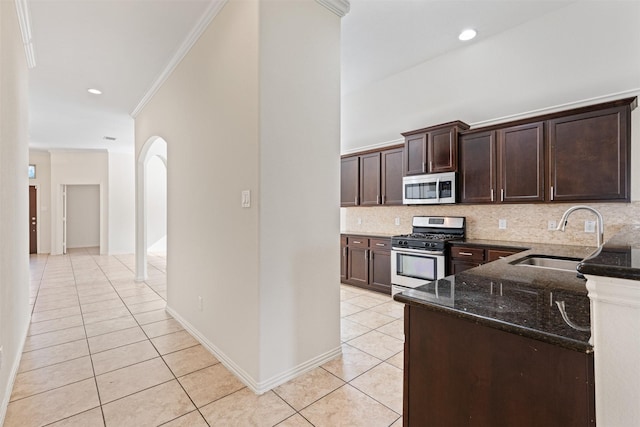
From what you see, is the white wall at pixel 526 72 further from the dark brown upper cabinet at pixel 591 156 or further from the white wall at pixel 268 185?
the white wall at pixel 268 185

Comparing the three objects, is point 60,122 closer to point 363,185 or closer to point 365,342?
point 363,185

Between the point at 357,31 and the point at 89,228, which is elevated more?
the point at 357,31

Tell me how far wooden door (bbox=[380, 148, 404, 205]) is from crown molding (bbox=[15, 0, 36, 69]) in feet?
13.7

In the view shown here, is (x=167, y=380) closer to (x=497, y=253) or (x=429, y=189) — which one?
(x=497, y=253)

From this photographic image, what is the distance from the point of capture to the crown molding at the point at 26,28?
2.46 metres

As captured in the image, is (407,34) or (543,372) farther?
(407,34)

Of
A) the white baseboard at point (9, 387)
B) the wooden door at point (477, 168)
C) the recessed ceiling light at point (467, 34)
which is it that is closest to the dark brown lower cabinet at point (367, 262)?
the wooden door at point (477, 168)

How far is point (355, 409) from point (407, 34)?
3.75 meters

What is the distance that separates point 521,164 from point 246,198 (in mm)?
3052

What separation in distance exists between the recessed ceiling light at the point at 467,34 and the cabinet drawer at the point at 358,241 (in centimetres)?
289

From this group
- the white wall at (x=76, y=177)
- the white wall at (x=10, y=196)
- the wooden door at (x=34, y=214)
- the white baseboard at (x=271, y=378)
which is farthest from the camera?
the wooden door at (x=34, y=214)

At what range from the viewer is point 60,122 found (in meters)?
5.72

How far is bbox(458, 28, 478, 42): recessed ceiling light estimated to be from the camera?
342 centimetres

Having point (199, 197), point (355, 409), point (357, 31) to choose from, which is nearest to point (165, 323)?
point (199, 197)
